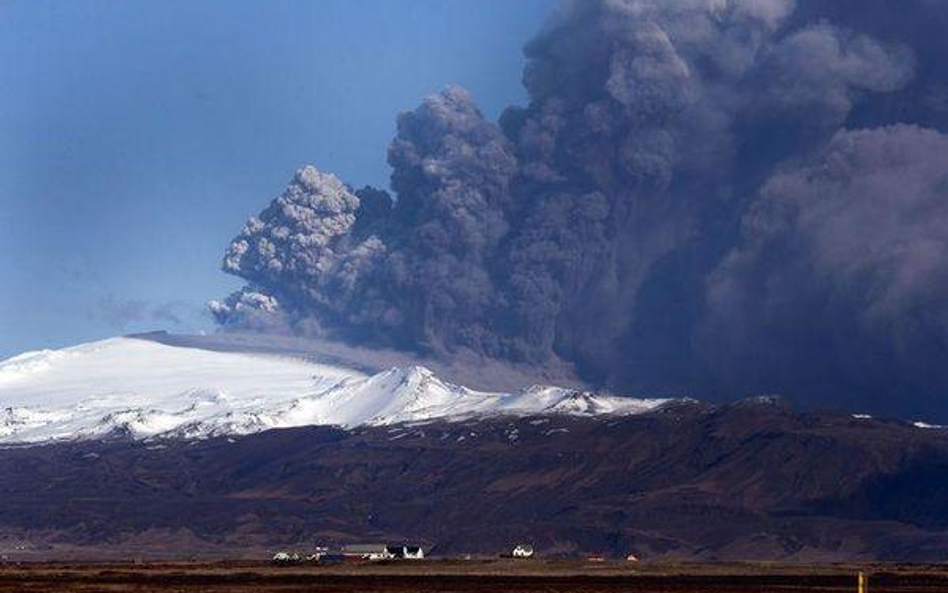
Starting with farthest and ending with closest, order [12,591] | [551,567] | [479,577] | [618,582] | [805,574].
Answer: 1. [551,567]
2. [805,574]
3. [479,577]
4. [618,582]
5. [12,591]

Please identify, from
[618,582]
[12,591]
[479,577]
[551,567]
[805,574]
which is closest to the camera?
[12,591]

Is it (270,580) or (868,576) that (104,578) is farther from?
(868,576)

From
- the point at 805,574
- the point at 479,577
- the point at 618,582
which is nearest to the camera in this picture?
the point at 618,582

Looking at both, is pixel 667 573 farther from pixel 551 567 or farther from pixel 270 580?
pixel 270 580

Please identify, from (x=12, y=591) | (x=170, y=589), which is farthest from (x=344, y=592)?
(x=12, y=591)

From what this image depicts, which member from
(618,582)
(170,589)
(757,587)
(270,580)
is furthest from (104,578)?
(757,587)

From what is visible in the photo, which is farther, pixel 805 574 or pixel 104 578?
pixel 805 574
